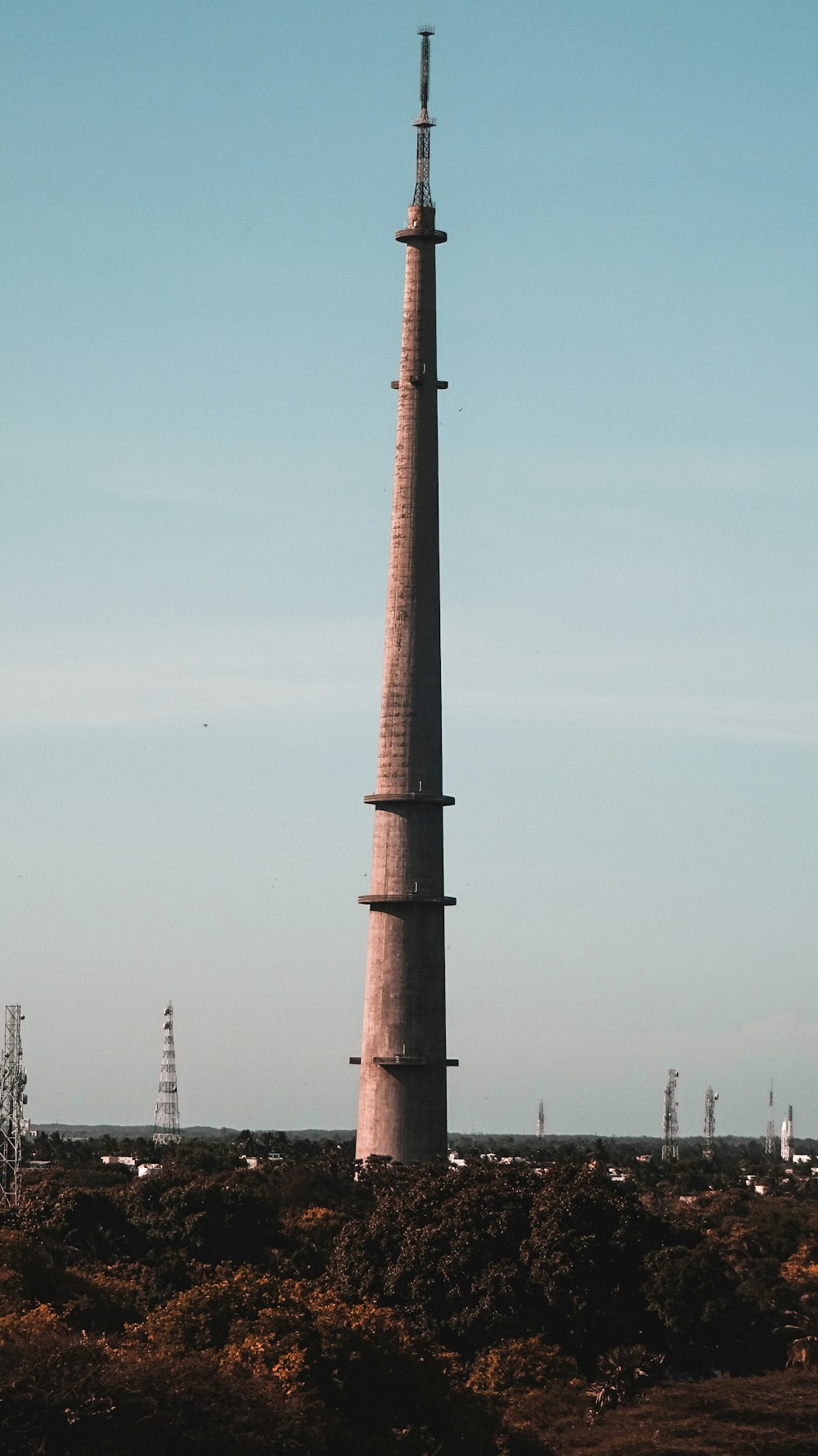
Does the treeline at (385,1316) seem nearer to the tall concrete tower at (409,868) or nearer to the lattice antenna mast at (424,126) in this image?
the tall concrete tower at (409,868)

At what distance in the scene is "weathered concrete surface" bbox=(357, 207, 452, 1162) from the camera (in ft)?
305

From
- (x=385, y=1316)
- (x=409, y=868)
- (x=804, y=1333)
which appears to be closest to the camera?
(x=385, y=1316)

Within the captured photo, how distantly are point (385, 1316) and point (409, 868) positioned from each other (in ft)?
116

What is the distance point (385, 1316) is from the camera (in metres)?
59.5

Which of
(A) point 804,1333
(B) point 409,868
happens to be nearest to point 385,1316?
(A) point 804,1333

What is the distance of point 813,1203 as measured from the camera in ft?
343

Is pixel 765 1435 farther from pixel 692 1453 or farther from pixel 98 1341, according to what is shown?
pixel 98 1341

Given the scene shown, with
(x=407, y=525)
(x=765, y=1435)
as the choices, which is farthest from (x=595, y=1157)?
(x=765, y=1435)

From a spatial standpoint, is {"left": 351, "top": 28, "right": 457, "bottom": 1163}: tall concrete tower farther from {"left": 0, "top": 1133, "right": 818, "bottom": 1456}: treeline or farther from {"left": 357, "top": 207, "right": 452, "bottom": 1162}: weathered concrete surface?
{"left": 0, "top": 1133, "right": 818, "bottom": 1456}: treeline

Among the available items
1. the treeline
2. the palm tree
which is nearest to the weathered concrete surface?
the treeline

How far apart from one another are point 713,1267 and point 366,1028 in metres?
32.0

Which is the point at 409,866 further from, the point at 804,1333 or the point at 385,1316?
the point at 385,1316

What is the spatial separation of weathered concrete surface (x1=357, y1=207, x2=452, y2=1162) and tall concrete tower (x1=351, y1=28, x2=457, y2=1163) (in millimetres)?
36

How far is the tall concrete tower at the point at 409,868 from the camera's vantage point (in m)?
92.9
